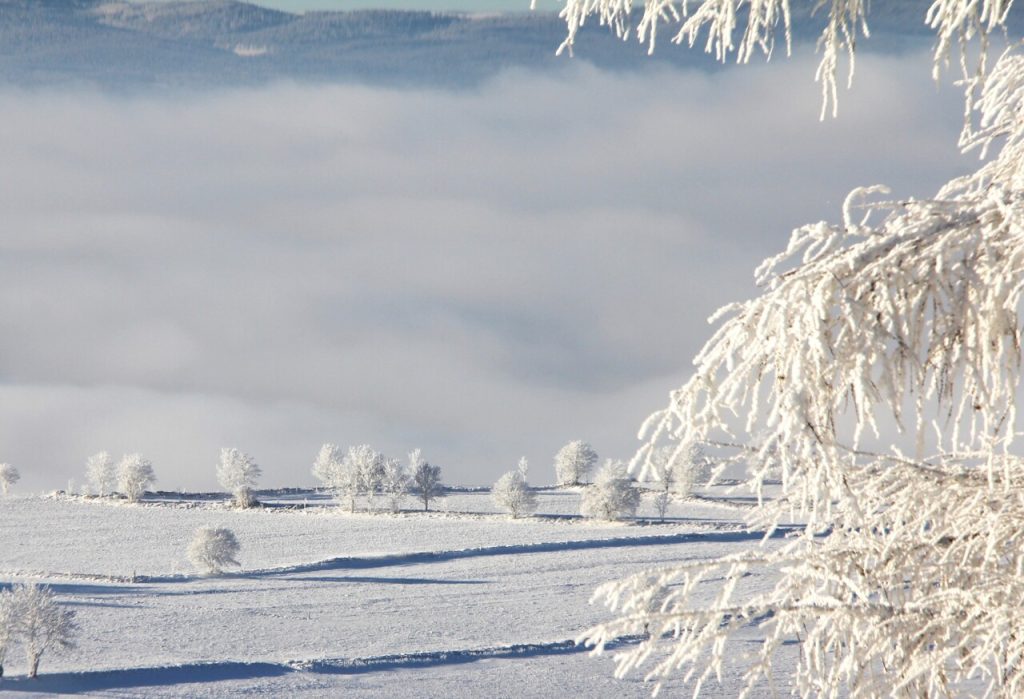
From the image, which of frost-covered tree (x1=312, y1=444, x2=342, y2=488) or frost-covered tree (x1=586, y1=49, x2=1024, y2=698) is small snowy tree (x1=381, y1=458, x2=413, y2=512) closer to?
frost-covered tree (x1=312, y1=444, x2=342, y2=488)

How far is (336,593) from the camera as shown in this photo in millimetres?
40375

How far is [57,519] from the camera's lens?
62.2 m

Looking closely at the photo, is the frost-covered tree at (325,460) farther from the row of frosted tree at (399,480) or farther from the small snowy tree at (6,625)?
the small snowy tree at (6,625)

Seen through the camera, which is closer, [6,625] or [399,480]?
[6,625]

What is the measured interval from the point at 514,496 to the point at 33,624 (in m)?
37.0

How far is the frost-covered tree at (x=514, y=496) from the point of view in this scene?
208ft

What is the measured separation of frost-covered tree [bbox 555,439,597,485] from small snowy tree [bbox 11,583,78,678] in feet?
192

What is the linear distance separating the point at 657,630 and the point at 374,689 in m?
23.2

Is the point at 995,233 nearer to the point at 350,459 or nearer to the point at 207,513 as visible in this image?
the point at 207,513

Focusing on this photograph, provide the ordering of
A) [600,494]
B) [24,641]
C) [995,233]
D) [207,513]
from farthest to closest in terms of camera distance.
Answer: [207,513] < [600,494] < [24,641] < [995,233]

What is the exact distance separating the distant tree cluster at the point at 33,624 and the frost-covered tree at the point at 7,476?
2068 inches

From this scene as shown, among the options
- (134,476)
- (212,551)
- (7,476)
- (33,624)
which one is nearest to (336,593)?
(212,551)

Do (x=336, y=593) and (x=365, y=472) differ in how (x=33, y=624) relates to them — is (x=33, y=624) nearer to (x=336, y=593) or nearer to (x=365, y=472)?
→ (x=336, y=593)

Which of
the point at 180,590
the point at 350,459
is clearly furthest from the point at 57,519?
the point at 180,590
